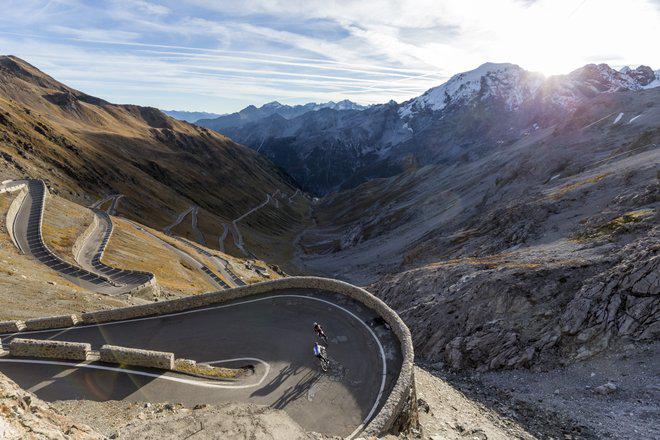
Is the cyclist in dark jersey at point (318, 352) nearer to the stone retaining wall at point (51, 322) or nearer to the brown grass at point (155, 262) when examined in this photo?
the stone retaining wall at point (51, 322)

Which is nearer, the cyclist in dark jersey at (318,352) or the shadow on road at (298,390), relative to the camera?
the shadow on road at (298,390)

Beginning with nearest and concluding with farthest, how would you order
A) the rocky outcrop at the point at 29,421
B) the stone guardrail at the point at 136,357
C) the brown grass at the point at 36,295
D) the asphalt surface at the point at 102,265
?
the rocky outcrop at the point at 29,421 → the stone guardrail at the point at 136,357 → the brown grass at the point at 36,295 → the asphalt surface at the point at 102,265

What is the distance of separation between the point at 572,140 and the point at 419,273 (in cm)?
8243

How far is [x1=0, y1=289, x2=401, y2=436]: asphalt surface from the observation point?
56.2 feet

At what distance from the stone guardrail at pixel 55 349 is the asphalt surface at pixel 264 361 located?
0.50 m

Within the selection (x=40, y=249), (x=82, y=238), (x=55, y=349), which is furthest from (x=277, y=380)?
(x=82, y=238)

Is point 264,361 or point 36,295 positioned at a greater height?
point 36,295

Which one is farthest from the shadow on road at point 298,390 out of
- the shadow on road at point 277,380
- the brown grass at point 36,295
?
the brown grass at point 36,295

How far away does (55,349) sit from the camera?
61.5 ft

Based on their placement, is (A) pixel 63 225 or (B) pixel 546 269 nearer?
(B) pixel 546 269

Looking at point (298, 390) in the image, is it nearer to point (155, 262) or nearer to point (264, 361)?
point (264, 361)

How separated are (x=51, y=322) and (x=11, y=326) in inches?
72.3

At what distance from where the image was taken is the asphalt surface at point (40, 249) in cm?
3653

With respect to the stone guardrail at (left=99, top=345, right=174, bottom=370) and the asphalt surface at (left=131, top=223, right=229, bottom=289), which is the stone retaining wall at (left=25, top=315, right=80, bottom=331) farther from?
the asphalt surface at (left=131, top=223, right=229, bottom=289)
